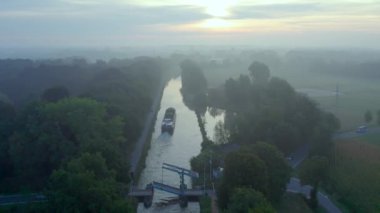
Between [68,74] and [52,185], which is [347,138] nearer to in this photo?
[52,185]

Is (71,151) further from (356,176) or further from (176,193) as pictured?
(356,176)

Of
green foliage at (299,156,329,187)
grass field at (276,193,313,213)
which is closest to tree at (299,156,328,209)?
green foliage at (299,156,329,187)

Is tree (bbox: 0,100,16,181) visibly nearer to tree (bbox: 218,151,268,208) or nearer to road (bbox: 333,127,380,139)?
tree (bbox: 218,151,268,208)

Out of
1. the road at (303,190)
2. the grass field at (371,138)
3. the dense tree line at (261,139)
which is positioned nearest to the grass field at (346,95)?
the grass field at (371,138)

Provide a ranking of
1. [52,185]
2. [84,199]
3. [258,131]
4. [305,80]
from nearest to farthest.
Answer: [84,199]
[52,185]
[258,131]
[305,80]

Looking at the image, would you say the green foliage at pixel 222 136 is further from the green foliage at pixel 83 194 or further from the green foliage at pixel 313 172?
the green foliage at pixel 83 194

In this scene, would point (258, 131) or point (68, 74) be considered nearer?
point (258, 131)

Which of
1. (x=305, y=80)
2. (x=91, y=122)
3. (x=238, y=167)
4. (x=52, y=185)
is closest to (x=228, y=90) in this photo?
(x=91, y=122)
